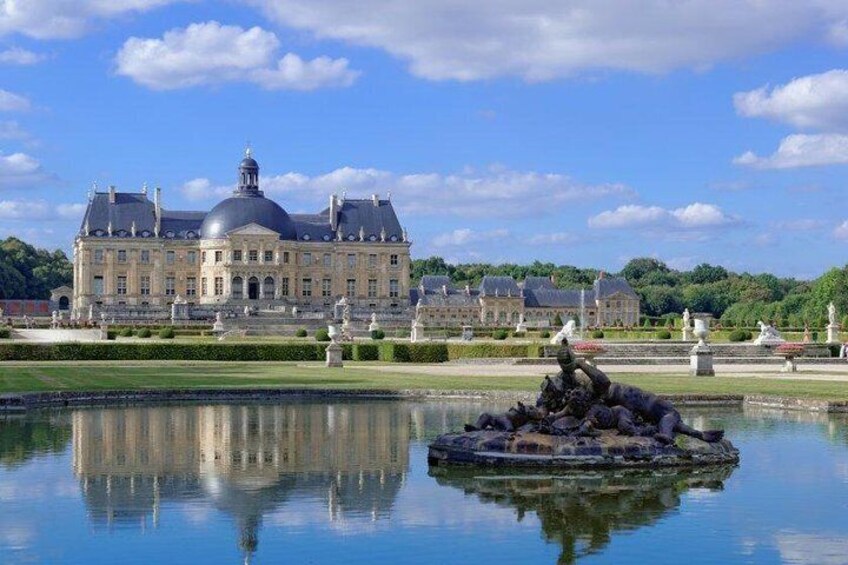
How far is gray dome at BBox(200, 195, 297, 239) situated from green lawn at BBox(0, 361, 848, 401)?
177 feet

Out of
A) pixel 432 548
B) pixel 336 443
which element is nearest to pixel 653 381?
pixel 336 443

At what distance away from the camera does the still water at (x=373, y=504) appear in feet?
32.3

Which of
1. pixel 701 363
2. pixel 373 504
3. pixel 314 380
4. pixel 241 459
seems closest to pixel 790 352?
pixel 701 363

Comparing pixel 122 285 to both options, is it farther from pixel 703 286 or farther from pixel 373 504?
pixel 373 504

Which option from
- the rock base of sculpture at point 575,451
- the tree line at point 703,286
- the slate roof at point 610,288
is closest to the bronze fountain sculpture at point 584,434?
the rock base of sculpture at point 575,451

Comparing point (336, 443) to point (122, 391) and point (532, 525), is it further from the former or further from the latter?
point (122, 391)

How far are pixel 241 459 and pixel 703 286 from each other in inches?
4481

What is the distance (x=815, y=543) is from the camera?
33.4 feet

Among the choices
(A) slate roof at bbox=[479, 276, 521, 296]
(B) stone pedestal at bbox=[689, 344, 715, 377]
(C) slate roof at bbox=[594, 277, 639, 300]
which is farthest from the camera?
(C) slate roof at bbox=[594, 277, 639, 300]

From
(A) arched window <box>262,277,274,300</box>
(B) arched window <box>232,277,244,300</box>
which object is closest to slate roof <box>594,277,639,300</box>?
(A) arched window <box>262,277,274,300</box>

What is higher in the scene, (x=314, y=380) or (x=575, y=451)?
(x=314, y=380)

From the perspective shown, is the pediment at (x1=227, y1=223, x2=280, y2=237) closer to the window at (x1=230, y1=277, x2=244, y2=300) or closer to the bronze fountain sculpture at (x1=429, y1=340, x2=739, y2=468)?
the window at (x1=230, y1=277, x2=244, y2=300)

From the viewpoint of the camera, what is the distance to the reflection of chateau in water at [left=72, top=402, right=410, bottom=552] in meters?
11.8

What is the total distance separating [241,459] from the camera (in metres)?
14.9
